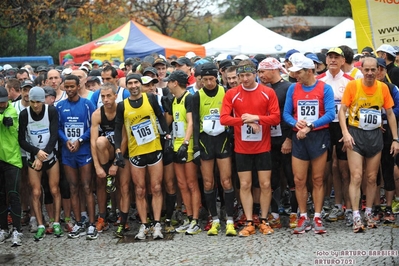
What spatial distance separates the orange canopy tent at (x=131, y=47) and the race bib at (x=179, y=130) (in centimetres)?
1417

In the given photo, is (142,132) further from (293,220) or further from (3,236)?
(3,236)

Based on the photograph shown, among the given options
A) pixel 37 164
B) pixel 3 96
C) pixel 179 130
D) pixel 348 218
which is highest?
pixel 3 96

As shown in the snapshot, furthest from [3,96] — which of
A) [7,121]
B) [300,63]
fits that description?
[300,63]

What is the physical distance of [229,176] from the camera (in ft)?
30.3

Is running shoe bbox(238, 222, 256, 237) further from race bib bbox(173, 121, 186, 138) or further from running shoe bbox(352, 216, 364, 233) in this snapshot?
race bib bbox(173, 121, 186, 138)

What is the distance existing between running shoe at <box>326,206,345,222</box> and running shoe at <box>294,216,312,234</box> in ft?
2.00

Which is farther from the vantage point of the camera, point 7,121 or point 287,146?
point 7,121

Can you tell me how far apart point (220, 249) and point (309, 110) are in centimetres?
209

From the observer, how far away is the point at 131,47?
24203mm

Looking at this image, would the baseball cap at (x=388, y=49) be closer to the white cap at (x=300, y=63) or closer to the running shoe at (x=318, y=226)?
the white cap at (x=300, y=63)

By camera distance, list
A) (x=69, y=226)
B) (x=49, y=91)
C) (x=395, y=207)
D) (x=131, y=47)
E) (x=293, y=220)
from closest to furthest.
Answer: (x=293, y=220)
(x=395, y=207)
(x=69, y=226)
(x=49, y=91)
(x=131, y=47)

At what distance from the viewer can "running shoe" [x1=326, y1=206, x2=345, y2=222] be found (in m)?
9.49

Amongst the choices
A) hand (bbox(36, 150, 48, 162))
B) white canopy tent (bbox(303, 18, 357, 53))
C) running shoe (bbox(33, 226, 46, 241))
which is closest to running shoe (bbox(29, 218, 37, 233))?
running shoe (bbox(33, 226, 46, 241))

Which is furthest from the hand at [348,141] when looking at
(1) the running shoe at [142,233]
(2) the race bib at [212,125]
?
(1) the running shoe at [142,233]
